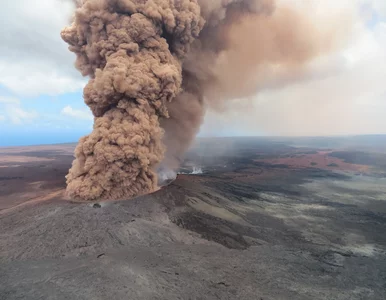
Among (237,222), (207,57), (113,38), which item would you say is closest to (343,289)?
(237,222)

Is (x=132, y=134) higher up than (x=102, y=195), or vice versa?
(x=132, y=134)

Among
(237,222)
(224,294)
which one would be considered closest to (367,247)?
(237,222)

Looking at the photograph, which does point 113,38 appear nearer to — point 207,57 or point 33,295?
point 207,57

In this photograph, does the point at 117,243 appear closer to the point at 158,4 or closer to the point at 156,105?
the point at 156,105

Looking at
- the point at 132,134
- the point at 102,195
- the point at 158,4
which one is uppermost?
the point at 158,4

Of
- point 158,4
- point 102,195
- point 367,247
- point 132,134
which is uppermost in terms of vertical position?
point 158,4

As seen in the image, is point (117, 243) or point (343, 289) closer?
point (343, 289)

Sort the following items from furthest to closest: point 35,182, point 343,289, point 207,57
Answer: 1. point 35,182
2. point 207,57
3. point 343,289

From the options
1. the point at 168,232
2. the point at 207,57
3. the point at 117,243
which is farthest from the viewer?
the point at 207,57

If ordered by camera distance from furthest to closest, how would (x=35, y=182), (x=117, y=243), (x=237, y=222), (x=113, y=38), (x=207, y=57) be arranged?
(x=35, y=182), (x=207, y=57), (x=113, y=38), (x=237, y=222), (x=117, y=243)
